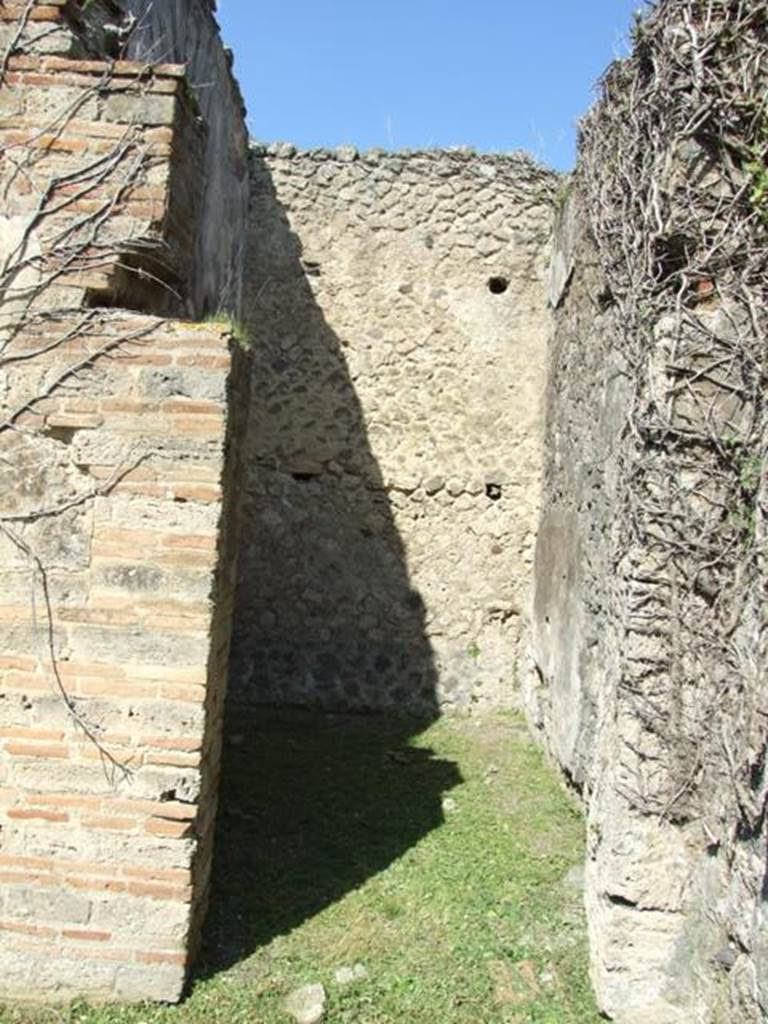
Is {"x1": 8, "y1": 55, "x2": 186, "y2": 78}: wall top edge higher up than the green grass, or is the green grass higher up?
{"x1": 8, "y1": 55, "x2": 186, "y2": 78}: wall top edge

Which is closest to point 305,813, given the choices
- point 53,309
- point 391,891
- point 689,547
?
point 391,891

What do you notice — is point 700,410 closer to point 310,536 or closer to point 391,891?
point 391,891

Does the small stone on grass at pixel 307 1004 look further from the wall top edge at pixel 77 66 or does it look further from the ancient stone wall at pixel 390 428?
the ancient stone wall at pixel 390 428

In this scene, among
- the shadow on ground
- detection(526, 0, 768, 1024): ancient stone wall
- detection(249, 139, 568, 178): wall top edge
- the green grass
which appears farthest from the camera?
detection(249, 139, 568, 178): wall top edge

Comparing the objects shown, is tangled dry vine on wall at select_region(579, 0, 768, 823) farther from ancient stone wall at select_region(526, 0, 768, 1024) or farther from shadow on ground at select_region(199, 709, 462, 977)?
shadow on ground at select_region(199, 709, 462, 977)

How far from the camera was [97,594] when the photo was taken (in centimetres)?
336

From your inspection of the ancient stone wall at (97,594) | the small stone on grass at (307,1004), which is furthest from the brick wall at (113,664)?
the small stone on grass at (307,1004)

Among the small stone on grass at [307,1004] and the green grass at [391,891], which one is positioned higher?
the green grass at [391,891]

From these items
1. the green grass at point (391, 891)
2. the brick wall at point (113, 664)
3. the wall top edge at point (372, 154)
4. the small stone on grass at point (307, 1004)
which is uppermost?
the wall top edge at point (372, 154)

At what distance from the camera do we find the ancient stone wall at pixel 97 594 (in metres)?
3.34

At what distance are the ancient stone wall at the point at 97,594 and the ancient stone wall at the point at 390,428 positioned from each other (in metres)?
3.77

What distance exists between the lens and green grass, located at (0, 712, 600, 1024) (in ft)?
11.5

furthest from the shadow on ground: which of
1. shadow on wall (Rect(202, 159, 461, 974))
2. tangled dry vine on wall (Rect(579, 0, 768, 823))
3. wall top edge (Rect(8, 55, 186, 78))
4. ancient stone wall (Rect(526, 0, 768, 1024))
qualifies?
wall top edge (Rect(8, 55, 186, 78))

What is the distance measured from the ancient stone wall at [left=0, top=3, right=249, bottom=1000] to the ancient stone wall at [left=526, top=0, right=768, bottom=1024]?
151 centimetres
